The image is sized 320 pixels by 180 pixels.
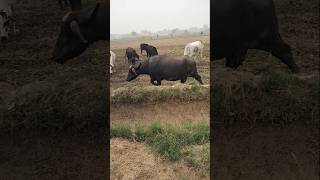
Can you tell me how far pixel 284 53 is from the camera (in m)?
5.89

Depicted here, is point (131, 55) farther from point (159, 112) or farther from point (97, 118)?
point (97, 118)

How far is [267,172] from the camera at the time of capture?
559 centimetres

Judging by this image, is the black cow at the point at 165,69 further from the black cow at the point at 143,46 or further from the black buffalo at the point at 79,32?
the black buffalo at the point at 79,32

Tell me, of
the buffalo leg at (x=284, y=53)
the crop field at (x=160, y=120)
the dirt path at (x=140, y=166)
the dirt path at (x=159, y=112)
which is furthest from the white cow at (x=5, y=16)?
the buffalo leg at (x=284, y=53)

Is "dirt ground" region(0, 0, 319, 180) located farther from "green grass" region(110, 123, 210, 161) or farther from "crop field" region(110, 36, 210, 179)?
"green grass" region(110, 123, 210, 161)

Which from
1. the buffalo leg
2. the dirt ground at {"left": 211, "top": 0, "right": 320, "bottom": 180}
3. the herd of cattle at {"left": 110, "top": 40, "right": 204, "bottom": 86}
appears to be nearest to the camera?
the dirt ground at {"left": 211, "top": 0, "right": 320, "bottom": 180}

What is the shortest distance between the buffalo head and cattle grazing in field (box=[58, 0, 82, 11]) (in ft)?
0.26

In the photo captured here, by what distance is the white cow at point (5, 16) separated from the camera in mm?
6094

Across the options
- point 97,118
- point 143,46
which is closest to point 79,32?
point 143,46

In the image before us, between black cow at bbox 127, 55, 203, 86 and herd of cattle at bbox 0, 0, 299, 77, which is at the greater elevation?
herd of cattle at bbox 0, 0, 299, 77

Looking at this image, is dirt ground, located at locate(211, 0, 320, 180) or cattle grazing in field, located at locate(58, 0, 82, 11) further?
cattle grazing in field, located at locate(58, 0, 82, 11)

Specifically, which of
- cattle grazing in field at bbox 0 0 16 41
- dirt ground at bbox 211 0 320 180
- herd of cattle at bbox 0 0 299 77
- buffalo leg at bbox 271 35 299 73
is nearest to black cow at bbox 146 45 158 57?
herd of cattle at bbox 0 0 299 77

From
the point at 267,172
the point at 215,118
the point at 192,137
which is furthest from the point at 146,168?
the point at 267,172

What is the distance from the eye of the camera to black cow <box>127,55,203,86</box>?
614 centimetres
